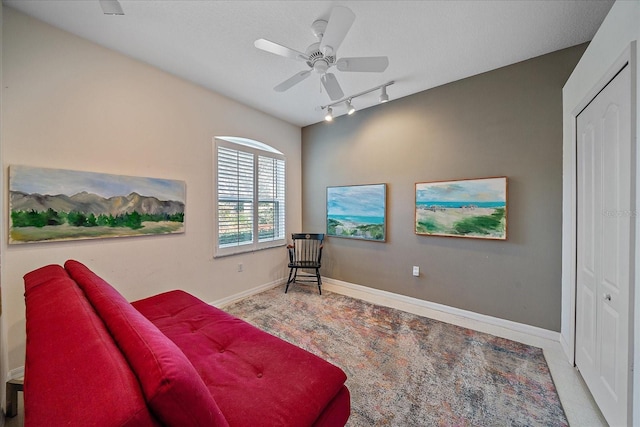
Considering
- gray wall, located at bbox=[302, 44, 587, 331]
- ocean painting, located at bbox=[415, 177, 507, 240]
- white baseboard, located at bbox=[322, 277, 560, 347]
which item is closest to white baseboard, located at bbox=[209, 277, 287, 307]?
white baseboard, located at bbox=[322, 277, 560, 347]

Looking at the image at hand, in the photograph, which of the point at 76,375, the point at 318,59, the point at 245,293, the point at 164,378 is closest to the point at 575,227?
the point at 318,59

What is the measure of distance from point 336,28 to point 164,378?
1988mm

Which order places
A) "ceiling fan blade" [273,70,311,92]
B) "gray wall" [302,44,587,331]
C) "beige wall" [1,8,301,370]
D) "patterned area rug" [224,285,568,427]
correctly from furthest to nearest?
"gray wall" [302,44,587,331] → "ceiling fan blade" [273,70,311,92] → "beige wall" [1,8,301,370] → "patterned area rug" [224,285,568,427]

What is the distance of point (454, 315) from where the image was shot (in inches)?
114

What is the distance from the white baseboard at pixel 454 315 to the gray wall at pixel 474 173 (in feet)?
0.23

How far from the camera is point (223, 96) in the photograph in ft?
10.5

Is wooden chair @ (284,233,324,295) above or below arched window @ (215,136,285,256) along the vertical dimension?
below

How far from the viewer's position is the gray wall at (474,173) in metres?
2.38

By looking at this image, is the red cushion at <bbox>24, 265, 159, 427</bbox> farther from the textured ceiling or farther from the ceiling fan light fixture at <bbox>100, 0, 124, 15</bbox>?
the textured ceiling

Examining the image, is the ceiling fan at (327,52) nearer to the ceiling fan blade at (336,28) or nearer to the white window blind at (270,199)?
the ceiling fan blade at (336,28)

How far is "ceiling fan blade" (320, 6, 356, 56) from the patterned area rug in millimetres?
2523

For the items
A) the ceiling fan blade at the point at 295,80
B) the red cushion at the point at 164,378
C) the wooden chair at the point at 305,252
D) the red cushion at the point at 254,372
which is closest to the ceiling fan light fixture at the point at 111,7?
the ceiling fan blade at the point at 295,80

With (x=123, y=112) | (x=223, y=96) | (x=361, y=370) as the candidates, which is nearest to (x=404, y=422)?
(x=361, y=370)

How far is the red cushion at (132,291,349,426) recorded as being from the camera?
3.36 feet
